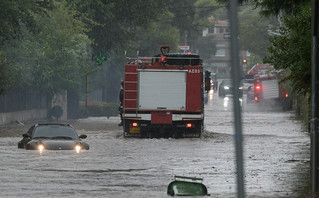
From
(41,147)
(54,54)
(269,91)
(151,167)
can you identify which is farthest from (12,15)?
(269,91)

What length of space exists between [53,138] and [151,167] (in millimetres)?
3751

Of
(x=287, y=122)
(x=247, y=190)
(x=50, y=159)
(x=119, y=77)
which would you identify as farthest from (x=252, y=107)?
(x=247, y=190)

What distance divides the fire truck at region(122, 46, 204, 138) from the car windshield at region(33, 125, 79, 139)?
26.9 ft

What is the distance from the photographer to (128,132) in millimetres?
34625

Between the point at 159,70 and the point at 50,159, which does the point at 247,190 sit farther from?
the point at 159,70

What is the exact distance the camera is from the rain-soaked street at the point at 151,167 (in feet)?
56.1

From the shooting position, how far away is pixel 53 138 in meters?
25.3

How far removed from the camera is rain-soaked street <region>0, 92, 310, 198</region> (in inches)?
673

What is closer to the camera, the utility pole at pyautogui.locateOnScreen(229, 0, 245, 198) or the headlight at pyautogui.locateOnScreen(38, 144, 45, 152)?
the utility pole at pyautogui.locateOnScreen(229, 0, 245, 198)

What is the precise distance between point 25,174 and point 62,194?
4.08 m

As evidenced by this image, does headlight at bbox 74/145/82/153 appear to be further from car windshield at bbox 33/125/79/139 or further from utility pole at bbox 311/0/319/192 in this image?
utility pole at bbox 311/0/319/192

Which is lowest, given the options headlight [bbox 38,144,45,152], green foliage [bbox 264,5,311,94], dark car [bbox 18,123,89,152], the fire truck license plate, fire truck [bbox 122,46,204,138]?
the fire truck license plate

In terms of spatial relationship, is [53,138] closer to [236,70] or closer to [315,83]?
[315,83]

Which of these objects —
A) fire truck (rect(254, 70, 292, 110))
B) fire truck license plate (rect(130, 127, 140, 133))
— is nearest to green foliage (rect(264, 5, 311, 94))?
fire truck license plate (rect(130, 127, 140, 133))
